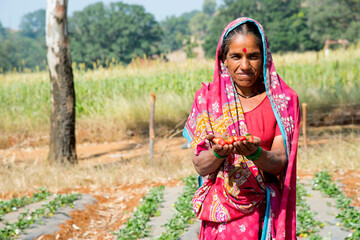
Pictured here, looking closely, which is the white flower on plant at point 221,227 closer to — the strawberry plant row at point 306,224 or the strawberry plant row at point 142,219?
the strawberry plant row at point 306,224

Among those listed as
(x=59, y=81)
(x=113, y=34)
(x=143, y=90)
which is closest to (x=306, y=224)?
(x=59, y=81)

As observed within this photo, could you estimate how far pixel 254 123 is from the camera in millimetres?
1889

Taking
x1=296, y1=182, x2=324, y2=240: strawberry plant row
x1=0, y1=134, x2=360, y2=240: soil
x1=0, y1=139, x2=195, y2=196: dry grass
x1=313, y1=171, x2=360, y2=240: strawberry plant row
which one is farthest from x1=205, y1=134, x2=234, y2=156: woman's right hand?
x1=0, y1=139, x2=195, y2=196: dry grass

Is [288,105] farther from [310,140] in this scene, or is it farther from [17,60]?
[17,60]

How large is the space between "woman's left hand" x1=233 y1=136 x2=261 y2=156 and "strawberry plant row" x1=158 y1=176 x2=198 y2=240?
2164 millimetres

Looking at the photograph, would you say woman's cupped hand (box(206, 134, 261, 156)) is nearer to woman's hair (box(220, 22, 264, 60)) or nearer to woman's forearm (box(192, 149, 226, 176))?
woman's forearm (box(192, 149, 226, 176))

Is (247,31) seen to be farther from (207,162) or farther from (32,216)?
(32,216)

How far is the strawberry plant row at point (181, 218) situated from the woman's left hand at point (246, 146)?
7.10ft

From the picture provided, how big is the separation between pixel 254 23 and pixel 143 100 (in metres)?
9.73

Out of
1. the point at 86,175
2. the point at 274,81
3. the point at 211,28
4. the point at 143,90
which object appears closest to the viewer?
the point at 274,81

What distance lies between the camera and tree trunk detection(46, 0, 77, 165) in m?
6.97

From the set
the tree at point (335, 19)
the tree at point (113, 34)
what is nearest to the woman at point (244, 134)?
the tree at point (335, 19)

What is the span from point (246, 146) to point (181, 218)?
267 cm

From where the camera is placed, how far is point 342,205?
439 cm
